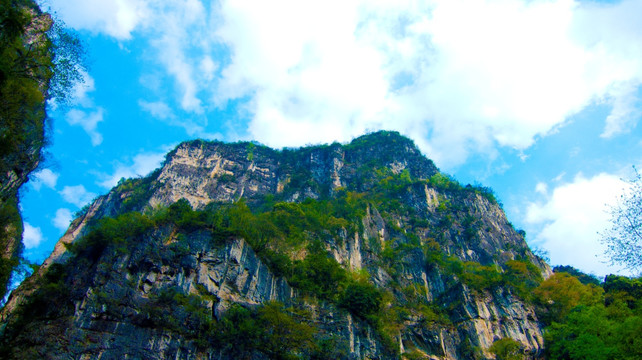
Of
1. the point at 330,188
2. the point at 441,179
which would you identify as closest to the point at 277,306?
the point at 330,188

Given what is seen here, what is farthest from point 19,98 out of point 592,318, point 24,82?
point 592,318

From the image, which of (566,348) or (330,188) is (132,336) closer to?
(566,348)

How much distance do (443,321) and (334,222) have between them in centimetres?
1548

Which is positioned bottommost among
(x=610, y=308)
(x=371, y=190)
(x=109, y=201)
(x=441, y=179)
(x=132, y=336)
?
(x=132, y=336)

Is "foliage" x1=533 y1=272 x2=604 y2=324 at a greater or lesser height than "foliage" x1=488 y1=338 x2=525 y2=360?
greater

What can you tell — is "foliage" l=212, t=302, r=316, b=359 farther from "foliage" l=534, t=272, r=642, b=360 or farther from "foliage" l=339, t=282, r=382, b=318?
"foliage" l=534, t=272, r=642, b=360

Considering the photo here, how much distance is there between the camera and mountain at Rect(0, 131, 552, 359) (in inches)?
890

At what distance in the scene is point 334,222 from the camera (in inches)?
1699

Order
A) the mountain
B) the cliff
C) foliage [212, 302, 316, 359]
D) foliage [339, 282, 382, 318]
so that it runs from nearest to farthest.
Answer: the cliff < the mountain < foliage [212, 302, 316, 359] < foliage [339, 282, 382, 318]

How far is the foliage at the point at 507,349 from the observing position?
33656 millimetres

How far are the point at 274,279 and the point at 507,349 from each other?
22.6 meters

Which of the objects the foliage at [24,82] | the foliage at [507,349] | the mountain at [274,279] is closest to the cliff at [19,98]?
the foliage at [24,82]

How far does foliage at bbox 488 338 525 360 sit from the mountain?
2.60ft

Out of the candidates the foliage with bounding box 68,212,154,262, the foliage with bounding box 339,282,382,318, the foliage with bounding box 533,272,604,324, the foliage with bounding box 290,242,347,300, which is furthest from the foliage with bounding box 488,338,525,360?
the foliage with bounding box 68,212,154,262
